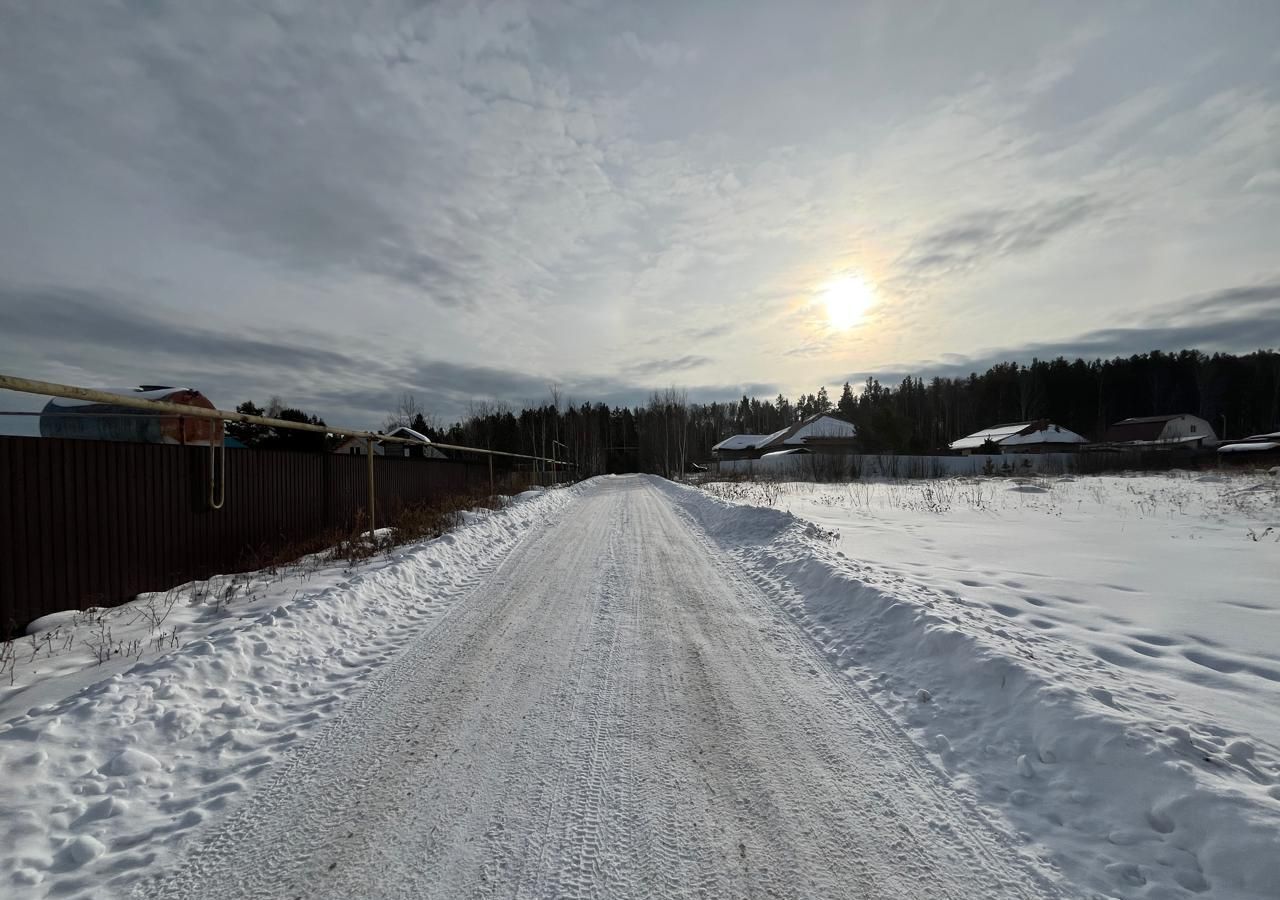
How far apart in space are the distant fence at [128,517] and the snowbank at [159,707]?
0.38 m

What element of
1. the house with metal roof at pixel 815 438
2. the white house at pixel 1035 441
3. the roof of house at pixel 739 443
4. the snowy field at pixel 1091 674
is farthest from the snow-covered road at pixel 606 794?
the roof of house at pixel 739 443

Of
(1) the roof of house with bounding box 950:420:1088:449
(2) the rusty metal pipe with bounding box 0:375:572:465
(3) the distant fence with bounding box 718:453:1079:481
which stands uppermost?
(1) the roof of house with bounding box 950:420:1088:449

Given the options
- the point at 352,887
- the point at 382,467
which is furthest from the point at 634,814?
the point at 382,467

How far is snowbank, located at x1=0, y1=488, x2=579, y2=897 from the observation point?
7.79ft

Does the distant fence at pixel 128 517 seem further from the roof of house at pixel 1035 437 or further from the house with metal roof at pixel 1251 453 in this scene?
the roof of house at pixel 1035 437

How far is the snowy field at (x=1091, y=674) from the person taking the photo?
229cm

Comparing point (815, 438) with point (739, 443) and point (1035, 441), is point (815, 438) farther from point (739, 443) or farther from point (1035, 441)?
point (1035, 441)

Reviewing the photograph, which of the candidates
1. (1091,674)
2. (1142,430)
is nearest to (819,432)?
(1142,430)

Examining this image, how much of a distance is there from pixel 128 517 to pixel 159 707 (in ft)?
13.4

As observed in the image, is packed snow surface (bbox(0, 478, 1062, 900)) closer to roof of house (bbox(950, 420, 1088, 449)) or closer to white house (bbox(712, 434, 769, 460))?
roof of house (bbox(950, 420, 1088, 449))

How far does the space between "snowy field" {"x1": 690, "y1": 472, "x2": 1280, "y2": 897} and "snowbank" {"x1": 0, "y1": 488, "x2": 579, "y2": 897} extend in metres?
4.04

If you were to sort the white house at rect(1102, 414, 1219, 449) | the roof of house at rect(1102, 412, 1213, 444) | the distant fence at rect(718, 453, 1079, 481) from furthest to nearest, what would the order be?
1. the roof of house at rect(1102, 412, 1213, 444)
2. the white house at rect(1102, 414, 1219, 449)
3. the distant fence at rect(718, 453, 1079, 481)

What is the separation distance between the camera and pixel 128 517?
20.0 ft

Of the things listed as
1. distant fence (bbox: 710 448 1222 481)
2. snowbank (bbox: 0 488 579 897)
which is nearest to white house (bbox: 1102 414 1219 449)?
distant fence (bbox: 710 448 1222 481)
